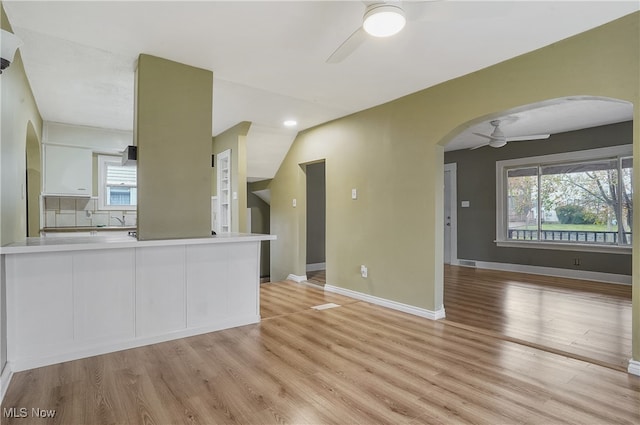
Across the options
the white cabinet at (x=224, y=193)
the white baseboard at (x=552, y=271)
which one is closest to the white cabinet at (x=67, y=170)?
the white cabinet at (x=224, y=193)

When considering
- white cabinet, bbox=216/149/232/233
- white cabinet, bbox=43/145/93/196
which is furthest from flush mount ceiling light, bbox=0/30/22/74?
white cabinet, bbox=43/145/93/196

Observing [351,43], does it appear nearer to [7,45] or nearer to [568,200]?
[7,45]

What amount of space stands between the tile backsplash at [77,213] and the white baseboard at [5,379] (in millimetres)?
3844

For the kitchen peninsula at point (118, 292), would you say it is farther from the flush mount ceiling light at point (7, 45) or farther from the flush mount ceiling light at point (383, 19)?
the flush mount ceiling light at point (383, 19)

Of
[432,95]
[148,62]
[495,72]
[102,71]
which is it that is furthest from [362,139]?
[102,71]

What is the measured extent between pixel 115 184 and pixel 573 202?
7915 mm

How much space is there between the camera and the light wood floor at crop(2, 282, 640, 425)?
186 centimetres

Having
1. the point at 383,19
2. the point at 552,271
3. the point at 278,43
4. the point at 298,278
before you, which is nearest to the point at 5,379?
the point at 278,43

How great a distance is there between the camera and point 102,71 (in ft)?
11.0

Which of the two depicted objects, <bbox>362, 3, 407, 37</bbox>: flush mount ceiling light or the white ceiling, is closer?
<bbox>362, 3, 407, 37</bbox>: flush mount ceiling light

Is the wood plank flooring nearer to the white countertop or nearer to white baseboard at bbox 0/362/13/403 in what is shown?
the white countertop

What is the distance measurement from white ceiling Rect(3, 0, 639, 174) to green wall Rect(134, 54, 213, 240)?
0.65 ft

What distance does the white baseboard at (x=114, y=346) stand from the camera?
7.85ft

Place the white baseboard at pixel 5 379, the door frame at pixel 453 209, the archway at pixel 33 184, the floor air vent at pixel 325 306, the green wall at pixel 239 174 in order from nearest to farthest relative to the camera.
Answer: the white baseboard at pixel 5 379 → the floor air vent at pixel 325 306 → the archway at pixel 33 184 → the green wall at pixel 239 174 → the door frame at pixel 453 209
